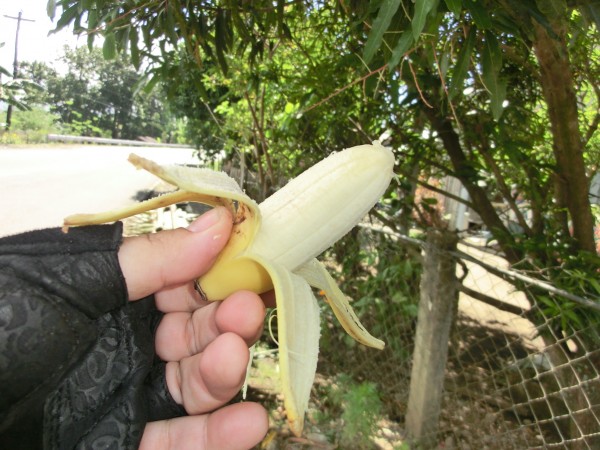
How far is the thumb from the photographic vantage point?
865mm

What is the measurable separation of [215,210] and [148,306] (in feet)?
1.40

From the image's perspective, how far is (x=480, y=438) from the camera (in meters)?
2.28

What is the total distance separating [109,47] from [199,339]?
1.35m

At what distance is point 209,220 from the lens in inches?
34.3

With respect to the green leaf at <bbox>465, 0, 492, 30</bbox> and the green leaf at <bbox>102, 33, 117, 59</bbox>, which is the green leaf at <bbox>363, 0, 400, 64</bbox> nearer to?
the green leaf at <bbox>465, 0, 492, 30</bbox>

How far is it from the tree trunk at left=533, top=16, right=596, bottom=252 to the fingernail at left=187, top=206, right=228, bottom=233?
1315 mm

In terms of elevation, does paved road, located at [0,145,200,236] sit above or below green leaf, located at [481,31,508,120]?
above

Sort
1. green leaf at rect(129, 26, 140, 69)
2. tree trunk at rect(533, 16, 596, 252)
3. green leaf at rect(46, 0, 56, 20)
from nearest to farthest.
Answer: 1. green leaf at rect(46, 0, 56, 20)
2. tree trunk at rect(533, 16, 596, 252)
3. green leaf at rect(129, 26, 140, 69)

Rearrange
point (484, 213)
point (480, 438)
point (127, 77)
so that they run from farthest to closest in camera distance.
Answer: point (127, 77) < point (484, 213) < point (480, 438)

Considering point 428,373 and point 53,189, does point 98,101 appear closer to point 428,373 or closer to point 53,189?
point 53,189

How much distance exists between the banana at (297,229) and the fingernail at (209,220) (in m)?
0.02

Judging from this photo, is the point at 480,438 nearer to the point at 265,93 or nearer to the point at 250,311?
the point at 250,311

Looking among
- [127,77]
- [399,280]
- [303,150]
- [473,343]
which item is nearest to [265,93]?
[303,150]

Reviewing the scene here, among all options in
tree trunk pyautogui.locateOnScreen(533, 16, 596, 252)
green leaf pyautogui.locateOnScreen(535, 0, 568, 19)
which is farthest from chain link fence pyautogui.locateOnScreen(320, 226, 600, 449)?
green leaf pyautogui.locateOnScreen(535, 0, 568, 19)
